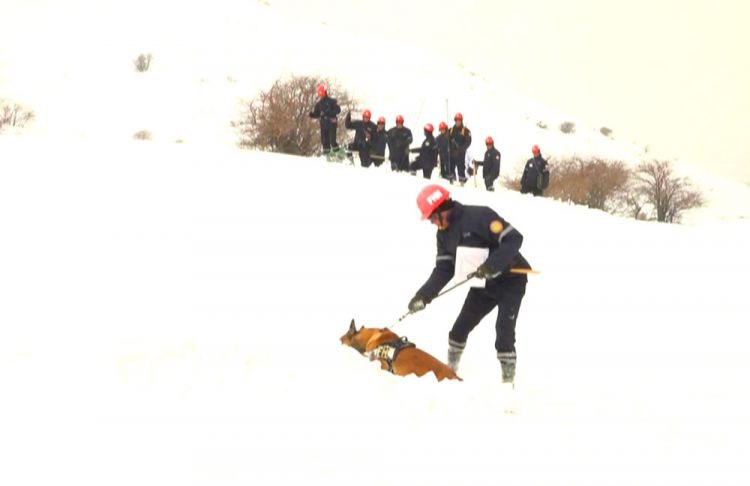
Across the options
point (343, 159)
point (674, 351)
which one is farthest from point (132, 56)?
point (674, 351)

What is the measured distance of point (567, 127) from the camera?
37.0 m

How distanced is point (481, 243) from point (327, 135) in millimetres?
10888

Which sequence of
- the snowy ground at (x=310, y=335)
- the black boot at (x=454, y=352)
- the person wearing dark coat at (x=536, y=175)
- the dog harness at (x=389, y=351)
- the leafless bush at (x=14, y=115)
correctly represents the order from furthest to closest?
the leafless bush at (x=14, y=115), the person wearing dark coat at (x=536, y=175), the black boot at (x=454, y=352), the dog harness at (x=389, y=351), the snowy ground at (x=310, y=335)

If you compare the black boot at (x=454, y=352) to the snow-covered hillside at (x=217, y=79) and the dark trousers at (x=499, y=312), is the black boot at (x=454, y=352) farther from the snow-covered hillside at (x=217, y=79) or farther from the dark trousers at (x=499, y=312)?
the snow-covered hillside at (x=217, y=79)

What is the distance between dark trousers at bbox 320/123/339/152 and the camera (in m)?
15.5

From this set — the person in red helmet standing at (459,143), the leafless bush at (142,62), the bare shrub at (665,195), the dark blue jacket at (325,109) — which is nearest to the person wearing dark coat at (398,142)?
the person in red helmet standing at (459,143)

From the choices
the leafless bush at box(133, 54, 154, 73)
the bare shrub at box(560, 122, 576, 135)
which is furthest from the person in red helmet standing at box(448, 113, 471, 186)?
the bare shrub at box(560, 122, 576, 135)

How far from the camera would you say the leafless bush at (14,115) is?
70.1 ft

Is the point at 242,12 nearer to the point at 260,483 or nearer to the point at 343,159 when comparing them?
the point at 343,159

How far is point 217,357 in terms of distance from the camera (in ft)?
15.3

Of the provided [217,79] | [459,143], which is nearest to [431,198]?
[459,143]

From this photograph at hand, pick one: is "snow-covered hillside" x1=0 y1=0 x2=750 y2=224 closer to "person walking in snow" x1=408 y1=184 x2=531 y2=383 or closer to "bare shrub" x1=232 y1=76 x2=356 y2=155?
"bare shrub" x1=232 y1=76 x2=356 y2=155

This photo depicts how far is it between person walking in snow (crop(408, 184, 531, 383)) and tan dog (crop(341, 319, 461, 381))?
0.29m

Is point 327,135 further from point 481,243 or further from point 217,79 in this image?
point 217,79
